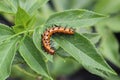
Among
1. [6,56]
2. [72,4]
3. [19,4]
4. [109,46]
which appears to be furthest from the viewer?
[72,4]

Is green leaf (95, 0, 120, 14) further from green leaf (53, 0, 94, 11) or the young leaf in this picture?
the young leaf

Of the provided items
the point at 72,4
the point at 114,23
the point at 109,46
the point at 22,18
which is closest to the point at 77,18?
the point at 22,18

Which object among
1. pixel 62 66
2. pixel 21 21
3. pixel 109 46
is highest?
pixel 21 21

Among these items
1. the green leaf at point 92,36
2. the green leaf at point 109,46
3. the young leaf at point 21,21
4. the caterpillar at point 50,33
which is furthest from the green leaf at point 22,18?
the green leaf at point 109,46

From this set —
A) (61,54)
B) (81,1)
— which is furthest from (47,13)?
(61,54)

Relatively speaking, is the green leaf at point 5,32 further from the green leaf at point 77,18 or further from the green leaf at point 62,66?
the green leaf at point 62,66

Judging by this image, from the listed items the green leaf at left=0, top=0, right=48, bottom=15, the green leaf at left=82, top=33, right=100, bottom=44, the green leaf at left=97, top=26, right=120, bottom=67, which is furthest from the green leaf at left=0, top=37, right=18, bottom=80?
the green leaf at left=97, top=26, right=120, bottom=67

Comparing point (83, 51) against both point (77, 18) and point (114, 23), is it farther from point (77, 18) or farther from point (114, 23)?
point (114, 23)
